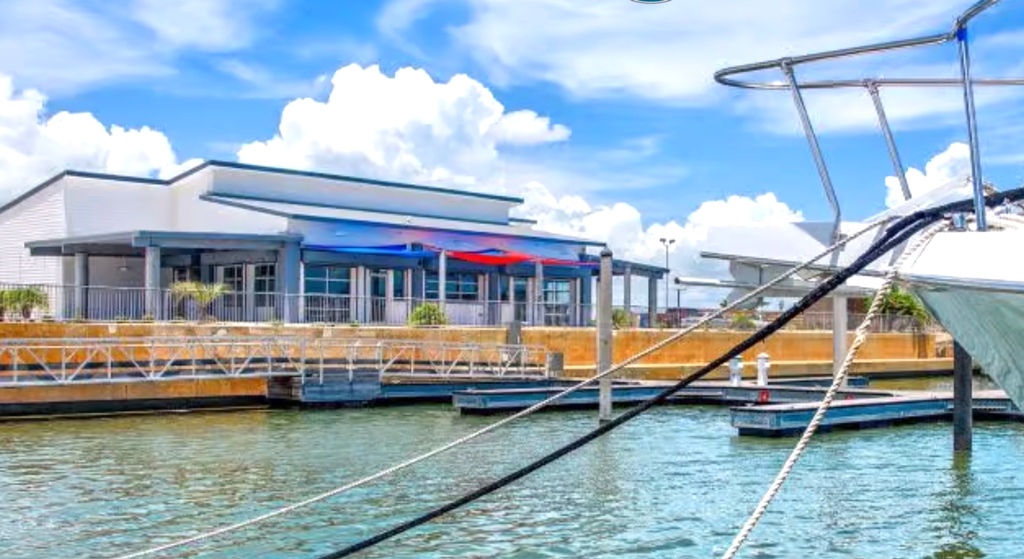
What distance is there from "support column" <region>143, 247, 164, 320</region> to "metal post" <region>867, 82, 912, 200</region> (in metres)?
28.0

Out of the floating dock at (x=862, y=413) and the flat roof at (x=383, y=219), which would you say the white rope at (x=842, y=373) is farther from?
the flat roof at (x=383, y=219)

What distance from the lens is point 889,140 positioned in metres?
10.2

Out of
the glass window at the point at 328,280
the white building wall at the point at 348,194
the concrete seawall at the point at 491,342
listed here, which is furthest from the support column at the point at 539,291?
the glass window at the point at 328,280

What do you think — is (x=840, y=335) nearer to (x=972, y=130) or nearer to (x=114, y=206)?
(x=972, y=130)

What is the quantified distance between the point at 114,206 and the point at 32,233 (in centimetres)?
408

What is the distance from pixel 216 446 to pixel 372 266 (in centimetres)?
2357

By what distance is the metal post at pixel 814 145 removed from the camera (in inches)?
365

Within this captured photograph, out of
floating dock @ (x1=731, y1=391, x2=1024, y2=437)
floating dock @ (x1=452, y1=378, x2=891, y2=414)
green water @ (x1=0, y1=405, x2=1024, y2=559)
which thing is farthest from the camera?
floating dock @ (x1=452, y1=378, x2=891, y2=414)

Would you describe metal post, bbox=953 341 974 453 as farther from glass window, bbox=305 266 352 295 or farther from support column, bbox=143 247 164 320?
glass window, bbox=305 266 352 295

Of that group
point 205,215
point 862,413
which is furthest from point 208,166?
point 862,413

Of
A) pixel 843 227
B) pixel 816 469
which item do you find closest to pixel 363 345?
pixel 816 469

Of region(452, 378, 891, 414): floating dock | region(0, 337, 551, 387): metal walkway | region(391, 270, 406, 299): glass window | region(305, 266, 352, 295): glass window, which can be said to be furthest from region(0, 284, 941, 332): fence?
region(452, 378, 891, 414): floating dock

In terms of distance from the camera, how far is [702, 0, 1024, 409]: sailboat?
298 inches

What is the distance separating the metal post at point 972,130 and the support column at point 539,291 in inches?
1415
